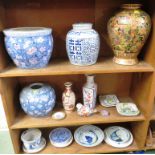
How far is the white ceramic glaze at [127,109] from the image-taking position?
3.53 feet

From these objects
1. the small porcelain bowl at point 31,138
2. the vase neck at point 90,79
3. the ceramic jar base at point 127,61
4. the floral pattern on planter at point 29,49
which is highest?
the floral pattern on planter at point 29,49

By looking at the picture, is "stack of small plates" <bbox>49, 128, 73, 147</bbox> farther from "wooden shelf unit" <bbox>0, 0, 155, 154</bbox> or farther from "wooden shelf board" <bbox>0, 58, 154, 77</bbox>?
"wooden shelf board" <bbox>0, 58, 154, 77</bbox>

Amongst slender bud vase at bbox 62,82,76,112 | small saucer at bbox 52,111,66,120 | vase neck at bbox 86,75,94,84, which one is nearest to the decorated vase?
vase neck at bbox 86,75,94,84

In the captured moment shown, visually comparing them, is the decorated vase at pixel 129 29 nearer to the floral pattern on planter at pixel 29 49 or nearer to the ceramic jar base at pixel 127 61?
the ceramic jar base at pixel 127 61

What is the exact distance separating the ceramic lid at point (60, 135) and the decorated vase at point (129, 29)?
24.8 inches

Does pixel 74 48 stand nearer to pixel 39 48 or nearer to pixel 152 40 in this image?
pixel 39 48

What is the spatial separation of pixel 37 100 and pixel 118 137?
1.89 ft

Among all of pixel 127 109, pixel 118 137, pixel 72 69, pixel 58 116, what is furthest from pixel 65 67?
pixel 118 137

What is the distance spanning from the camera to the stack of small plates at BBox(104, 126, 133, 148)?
115 centimetres

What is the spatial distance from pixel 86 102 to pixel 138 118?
30 centimetres

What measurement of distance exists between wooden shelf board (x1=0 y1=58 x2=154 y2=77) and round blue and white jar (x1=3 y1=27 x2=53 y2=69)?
0.04m

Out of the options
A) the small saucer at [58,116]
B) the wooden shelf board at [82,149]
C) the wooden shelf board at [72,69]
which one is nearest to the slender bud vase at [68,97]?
the small saucer at [58,116]

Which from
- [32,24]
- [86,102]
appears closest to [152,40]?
[86,102]

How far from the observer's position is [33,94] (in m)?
0.98
